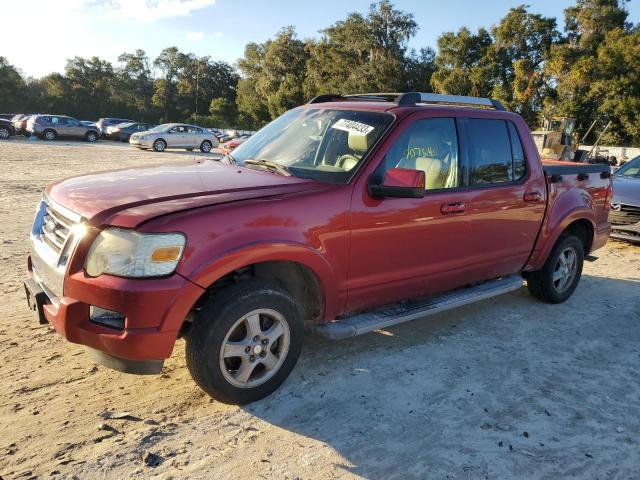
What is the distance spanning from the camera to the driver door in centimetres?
362

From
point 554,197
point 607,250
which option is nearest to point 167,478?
point 554,197

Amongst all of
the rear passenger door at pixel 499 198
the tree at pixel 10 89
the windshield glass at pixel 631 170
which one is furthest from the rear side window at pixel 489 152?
the tree at pixel 10 89

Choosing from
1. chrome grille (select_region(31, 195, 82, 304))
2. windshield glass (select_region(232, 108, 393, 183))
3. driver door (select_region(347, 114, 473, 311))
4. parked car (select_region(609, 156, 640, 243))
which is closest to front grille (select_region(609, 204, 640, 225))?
parked car (select_region(609, 156, 640, 243))

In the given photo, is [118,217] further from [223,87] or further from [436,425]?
[223,87]

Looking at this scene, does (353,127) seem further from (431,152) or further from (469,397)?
(469,397)

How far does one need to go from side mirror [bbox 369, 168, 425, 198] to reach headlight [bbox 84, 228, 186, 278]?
1.41 meters

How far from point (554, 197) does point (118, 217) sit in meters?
4.12

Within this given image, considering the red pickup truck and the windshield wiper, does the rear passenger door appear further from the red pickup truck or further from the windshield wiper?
the windshield wiper

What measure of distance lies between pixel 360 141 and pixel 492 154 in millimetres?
1431

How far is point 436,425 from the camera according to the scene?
3203 millimetres

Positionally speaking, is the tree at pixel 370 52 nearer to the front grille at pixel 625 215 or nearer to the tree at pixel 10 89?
the tree at pixel 10 89

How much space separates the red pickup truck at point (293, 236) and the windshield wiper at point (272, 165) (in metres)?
0.02

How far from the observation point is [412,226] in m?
3.85

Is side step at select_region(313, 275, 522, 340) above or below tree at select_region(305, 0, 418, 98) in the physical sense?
below
